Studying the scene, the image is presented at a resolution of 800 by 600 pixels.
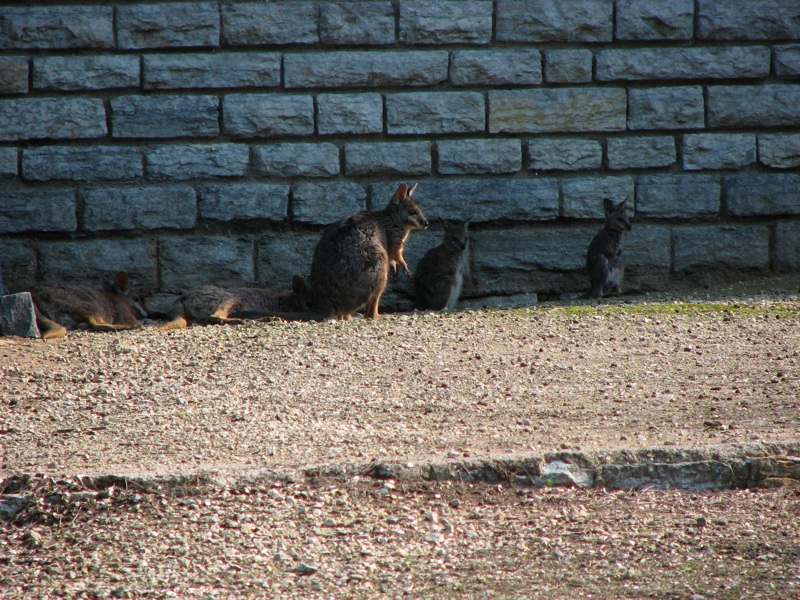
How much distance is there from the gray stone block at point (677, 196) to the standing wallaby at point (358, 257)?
8.05 ft

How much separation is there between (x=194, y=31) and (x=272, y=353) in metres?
4.08

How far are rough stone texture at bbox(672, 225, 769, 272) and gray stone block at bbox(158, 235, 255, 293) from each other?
461 cm

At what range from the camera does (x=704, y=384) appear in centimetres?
646

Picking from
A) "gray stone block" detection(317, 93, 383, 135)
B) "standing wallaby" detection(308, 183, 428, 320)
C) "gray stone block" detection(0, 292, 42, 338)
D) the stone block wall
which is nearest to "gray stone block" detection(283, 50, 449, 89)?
the stone block wall

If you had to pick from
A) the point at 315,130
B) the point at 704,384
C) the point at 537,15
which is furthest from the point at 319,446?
the point at 537,15

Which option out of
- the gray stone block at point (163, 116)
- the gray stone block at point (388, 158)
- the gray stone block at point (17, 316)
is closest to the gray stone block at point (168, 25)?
the gray stone block at point (163, 116)

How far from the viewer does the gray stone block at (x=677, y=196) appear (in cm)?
1015

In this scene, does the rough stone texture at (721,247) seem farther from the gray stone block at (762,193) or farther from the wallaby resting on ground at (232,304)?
the wallaby resting on ground at (232,304)

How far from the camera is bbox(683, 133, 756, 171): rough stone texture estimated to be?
399 inches

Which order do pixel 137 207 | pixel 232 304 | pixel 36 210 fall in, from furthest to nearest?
1. pixel 137 207
2. pixel 36 210
3. pixel 232 304

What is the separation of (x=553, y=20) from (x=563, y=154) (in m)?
1.36

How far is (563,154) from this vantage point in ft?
33.0

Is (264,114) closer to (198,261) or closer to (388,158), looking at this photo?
(388,158)

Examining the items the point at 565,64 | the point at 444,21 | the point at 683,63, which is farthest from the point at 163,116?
the point at 683,63
